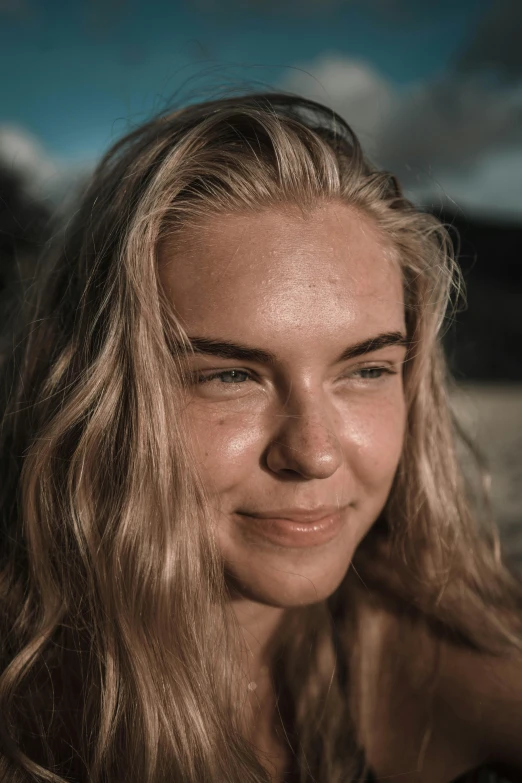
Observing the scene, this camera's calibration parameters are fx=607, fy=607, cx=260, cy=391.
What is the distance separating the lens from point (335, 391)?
1.33 metres

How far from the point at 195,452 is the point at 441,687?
1.00 m

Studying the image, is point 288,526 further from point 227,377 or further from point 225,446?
point 227,377

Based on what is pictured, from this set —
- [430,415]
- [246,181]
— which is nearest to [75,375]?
[246,181]

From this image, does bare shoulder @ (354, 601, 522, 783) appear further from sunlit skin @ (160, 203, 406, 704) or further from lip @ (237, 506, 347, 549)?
lip @ (237, 506, 347, 549)

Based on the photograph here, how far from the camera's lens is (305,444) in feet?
3.90

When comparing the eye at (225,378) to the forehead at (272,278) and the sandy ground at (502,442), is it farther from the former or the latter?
the sandy ground at (502,442)

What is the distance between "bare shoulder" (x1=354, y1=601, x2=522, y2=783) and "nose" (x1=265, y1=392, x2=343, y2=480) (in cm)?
80

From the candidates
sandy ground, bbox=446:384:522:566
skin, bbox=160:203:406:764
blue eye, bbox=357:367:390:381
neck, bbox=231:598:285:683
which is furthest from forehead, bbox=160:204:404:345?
sandy ground, bbox=446:384:522:566

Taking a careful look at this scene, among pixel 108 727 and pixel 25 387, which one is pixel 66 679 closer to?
pixel 108 727

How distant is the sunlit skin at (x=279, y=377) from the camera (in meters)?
1.21

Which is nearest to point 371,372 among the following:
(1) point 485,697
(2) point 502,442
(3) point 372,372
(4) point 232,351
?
(3) point 372,372

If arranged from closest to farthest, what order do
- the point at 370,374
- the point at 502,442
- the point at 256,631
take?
1. the point at 370,374
2. the point at 256,631
3. the point at 502,442

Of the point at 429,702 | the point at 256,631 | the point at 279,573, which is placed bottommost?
the point at 429,702

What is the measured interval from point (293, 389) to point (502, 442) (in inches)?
134
